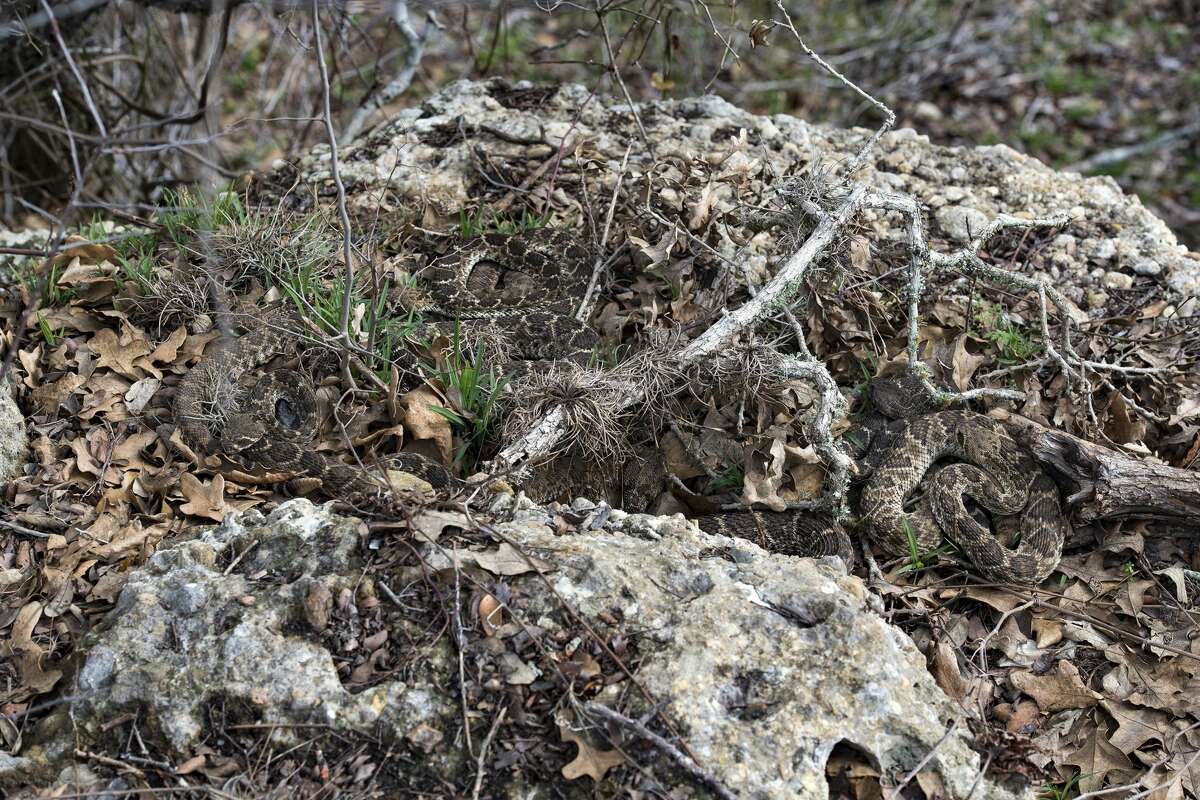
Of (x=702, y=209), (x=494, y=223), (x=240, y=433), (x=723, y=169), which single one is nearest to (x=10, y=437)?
(x=240, y=433)

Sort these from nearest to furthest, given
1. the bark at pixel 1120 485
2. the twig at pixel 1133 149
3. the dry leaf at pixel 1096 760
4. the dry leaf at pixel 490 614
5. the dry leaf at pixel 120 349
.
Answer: the dry leaf at pixel 490 614
the dry leaf at pixel 1096 760
the bark at pixel 1120 485
the dry leaf at pixel 120 349
the twig at pixel 1133 149

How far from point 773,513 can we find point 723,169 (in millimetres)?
2537

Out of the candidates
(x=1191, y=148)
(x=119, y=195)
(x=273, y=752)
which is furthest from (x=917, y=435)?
(x=1191, y=148)

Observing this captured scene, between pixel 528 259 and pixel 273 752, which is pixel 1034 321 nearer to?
pixel 528 259

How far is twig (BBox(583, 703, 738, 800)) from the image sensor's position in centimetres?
310

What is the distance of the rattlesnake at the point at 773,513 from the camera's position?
16.0 feet

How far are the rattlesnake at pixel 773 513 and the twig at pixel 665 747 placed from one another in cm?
161

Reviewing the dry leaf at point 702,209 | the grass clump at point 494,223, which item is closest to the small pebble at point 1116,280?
the dry leaf at point 702,209

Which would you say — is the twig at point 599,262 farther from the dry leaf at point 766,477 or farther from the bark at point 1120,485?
the bark at point 1120,485

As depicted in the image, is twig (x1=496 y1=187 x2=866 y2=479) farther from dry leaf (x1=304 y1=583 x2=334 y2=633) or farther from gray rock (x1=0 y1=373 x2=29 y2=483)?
gray rock (x1=0 y1=373 x2=29 y2=483)

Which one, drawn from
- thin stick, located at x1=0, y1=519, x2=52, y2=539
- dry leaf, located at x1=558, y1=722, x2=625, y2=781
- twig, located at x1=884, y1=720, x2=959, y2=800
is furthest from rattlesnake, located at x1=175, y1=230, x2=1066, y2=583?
dry leaf, located at x1=558, y1=722, x2=625, y2=781

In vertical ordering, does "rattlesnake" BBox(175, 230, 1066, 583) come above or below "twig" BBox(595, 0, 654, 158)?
below

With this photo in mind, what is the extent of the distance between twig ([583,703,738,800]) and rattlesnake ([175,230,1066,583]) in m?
1.61

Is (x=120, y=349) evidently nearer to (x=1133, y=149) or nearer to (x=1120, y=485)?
(x=1120, y=485)
